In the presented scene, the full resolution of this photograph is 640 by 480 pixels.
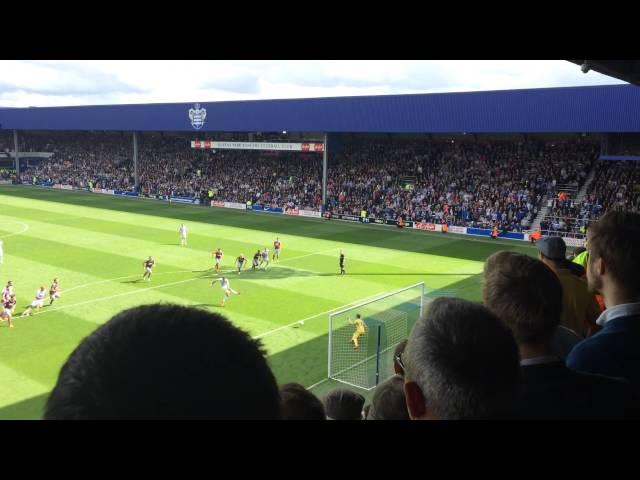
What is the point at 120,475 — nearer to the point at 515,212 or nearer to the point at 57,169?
the point at 515,212

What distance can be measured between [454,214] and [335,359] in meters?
29.7

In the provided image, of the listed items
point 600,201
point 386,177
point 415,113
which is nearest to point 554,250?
point 600,201

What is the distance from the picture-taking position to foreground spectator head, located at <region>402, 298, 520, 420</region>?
6.88 feet

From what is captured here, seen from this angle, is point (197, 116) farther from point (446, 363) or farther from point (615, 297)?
point (446, 363)

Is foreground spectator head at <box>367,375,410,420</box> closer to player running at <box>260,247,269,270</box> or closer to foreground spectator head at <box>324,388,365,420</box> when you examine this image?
foreground spectator head at <box>324,388,365,420</box>

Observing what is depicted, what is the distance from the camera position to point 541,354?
116 inches

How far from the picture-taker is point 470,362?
2127 mm

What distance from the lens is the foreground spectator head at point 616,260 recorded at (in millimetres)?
3714

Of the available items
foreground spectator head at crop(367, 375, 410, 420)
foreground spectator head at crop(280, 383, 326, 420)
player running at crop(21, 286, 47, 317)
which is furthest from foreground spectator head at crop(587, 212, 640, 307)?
player running at crop(21, 286, 47, 317)

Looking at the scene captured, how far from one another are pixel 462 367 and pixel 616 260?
2.27m

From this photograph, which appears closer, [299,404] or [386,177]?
[299,404]

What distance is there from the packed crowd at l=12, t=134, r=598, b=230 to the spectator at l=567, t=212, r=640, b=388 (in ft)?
121

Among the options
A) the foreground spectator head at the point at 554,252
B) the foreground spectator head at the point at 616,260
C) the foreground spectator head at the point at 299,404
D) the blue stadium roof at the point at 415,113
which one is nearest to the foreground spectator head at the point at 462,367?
the foreground spectator head at the point at 299,404

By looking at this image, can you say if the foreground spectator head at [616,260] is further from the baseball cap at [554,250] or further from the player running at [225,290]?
the player running at [225,290]
